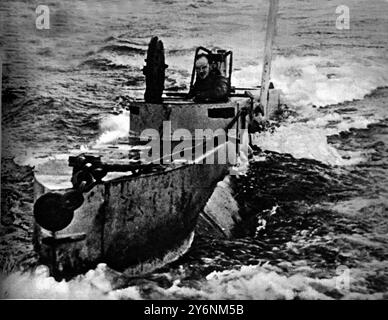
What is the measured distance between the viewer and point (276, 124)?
11.4ft

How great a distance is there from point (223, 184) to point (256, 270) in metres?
0.53

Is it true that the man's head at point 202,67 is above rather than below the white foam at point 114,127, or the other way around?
above

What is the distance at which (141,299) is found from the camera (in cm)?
300

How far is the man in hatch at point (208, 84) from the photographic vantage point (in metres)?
3.34

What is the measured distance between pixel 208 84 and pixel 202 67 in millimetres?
123

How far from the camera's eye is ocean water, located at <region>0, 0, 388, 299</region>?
10.3ft

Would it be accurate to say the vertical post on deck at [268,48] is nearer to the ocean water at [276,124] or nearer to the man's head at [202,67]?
the ocean water at [276,124]

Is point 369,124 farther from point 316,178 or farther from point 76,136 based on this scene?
point 76,136

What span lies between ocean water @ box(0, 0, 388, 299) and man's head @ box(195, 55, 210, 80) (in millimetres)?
64

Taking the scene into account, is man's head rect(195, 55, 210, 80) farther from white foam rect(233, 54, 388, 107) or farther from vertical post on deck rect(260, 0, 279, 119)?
vertical post on deck rect(260, 0, 279, 119)

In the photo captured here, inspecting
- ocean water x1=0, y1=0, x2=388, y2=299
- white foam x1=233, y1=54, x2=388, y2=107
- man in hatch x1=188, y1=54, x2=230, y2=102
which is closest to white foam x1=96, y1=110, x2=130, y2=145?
ocean water x1=0, y1=0, x2=388, y2=299

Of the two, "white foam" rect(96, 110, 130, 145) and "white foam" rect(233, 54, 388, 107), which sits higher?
"white foam" rect(233, 54, 388, 107)

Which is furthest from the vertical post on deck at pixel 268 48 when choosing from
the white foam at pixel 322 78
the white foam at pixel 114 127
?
the white foam at pixel 114 127
